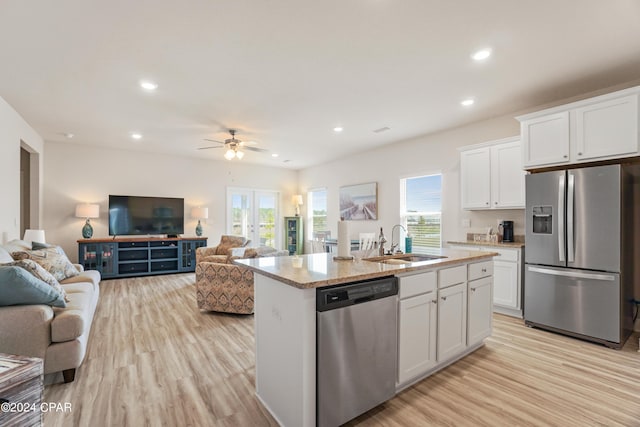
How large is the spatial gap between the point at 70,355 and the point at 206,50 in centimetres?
272

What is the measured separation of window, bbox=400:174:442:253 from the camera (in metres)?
5.21

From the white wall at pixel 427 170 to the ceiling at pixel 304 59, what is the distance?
325 millimetres

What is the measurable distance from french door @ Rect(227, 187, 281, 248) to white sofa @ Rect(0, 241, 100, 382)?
5.55 meters

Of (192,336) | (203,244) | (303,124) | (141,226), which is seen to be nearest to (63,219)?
(141,226)

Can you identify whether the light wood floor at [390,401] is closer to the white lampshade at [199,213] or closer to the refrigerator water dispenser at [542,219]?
the refrigerator water dispenser at [542,219]

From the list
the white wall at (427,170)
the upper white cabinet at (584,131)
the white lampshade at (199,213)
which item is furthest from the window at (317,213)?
the upper white cabinet at (584,131)

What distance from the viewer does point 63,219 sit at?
6020 mm

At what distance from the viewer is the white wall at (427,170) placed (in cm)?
445

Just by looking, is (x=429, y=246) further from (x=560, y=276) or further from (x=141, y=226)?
(x=141, y=226)

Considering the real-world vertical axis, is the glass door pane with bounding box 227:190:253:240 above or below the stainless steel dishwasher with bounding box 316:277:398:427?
above

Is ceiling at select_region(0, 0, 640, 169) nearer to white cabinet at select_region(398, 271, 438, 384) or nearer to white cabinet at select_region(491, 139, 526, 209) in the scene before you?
white cabinet at select_region(491, 139, 526, 209)

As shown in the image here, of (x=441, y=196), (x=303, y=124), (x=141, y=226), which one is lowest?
(x=141, y=226)

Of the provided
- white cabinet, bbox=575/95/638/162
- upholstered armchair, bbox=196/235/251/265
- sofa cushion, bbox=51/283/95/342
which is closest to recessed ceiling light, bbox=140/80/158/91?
sofa cushion, bbox=51/283/95/342

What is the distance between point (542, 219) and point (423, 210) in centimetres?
219
